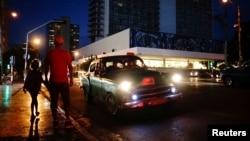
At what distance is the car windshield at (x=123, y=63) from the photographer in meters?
10.7

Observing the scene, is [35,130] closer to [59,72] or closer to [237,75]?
[59,72]

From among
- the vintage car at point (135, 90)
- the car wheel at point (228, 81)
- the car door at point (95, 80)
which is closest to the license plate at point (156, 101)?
the vintage car at point (135, 90)

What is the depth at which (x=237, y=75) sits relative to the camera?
768 inches

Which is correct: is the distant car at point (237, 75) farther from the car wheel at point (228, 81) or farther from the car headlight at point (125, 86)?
the car headlight at point (125, 86)

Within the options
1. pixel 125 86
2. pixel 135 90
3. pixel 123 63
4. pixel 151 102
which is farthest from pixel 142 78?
pixel 123 63

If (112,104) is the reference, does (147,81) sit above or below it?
above

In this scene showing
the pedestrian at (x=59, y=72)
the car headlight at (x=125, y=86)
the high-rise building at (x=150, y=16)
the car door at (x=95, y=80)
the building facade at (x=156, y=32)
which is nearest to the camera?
the pedestrian at (x=59, y=72)

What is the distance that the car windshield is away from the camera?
35.3 ft

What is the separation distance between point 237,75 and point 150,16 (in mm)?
136009

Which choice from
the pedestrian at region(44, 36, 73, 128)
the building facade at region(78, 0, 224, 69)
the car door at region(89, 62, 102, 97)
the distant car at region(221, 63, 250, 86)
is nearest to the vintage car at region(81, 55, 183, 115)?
the car door at region(89, 62, 102, 97)

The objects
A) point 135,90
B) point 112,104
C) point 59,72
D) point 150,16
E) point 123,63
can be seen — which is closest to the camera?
point 59,72

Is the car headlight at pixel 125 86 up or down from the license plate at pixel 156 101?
up

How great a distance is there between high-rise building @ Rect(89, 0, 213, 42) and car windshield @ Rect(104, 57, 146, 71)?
12690 cm

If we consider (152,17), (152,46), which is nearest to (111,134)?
(152,46)
